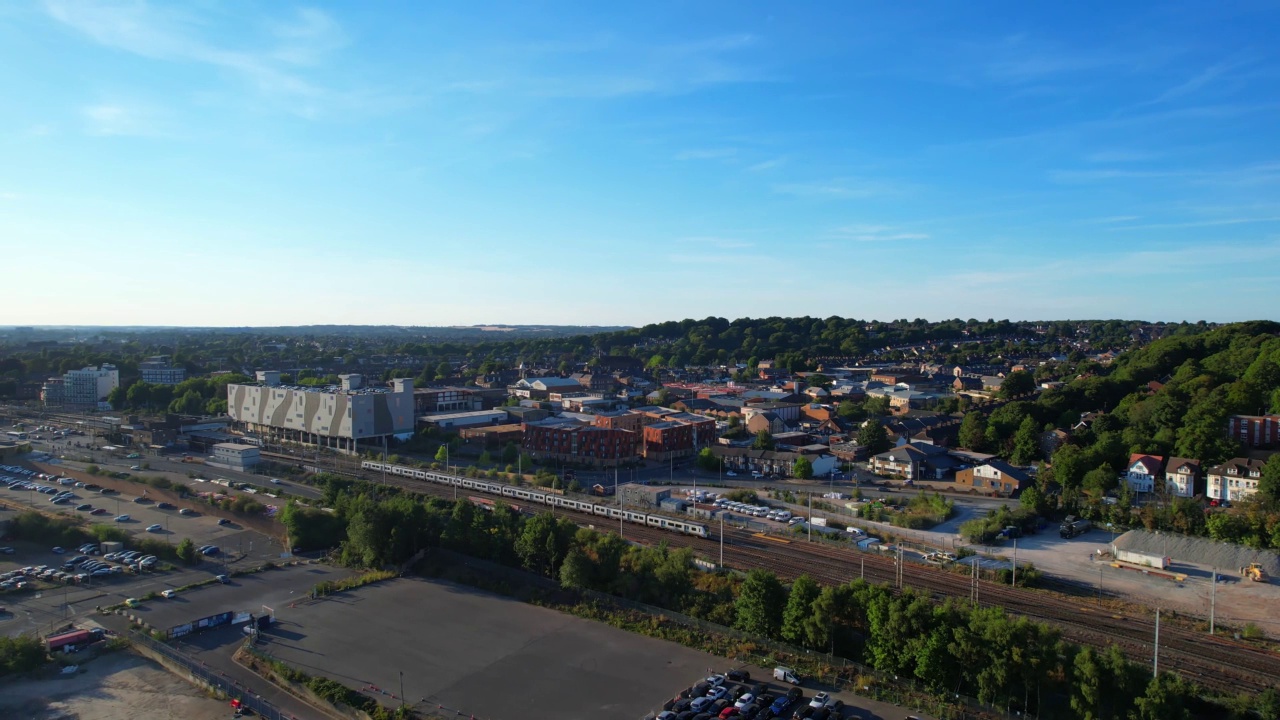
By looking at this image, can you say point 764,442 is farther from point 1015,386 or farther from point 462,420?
point 1015,386

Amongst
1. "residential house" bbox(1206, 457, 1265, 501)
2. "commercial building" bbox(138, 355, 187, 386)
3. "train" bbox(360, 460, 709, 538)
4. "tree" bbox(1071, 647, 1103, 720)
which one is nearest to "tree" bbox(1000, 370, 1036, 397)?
"residential house" bbox(1206, 457, 1265, 501)

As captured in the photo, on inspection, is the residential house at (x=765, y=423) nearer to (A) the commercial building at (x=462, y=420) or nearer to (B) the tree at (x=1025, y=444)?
(B) the tree at (x=1025, y=444)

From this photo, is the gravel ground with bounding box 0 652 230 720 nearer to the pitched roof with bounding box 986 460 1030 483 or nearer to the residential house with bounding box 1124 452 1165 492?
the pitched roof with bounding box 986 460 1030 483

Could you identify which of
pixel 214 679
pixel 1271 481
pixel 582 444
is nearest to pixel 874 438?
pixel 582 444

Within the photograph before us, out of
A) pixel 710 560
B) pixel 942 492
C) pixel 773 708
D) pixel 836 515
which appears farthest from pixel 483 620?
pixel 942 492

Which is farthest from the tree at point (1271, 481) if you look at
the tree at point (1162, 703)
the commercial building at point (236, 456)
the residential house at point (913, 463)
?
the commercial building at point (236, 456)

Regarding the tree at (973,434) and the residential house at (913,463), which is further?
the tree at (973,434)
